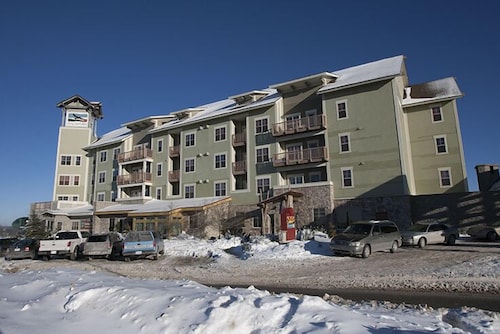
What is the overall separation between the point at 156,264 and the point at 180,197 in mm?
22141

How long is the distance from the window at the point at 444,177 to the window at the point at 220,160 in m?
21.0

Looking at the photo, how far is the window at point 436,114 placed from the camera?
105 feet

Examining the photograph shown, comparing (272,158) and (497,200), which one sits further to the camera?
(272,158)

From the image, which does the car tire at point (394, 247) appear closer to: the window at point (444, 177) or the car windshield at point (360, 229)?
→ the car windshield at point (360, 229)

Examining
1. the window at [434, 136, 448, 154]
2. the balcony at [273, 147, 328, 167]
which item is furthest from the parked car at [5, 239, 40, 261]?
the window at [434, 136, 448, 154]

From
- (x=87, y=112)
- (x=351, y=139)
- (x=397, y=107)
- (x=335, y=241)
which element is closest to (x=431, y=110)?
(x=397, y=107)

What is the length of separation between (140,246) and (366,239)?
40.1ft

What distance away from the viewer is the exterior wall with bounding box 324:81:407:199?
28.6 metres

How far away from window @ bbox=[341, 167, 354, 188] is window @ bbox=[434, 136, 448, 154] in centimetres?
871

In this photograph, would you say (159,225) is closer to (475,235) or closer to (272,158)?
(272,158)

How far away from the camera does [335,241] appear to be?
1770cm

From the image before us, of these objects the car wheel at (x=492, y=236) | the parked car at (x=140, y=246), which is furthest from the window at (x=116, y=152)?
the car wheel at (x=492, y=236)

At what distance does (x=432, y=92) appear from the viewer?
3388cm

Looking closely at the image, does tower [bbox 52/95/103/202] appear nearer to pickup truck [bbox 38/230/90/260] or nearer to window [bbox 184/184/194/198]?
window [bbox 184/184/194/198]
